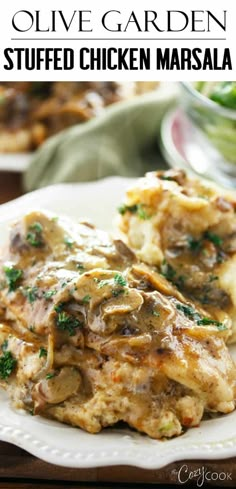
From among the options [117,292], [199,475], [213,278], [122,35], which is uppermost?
[122,35]

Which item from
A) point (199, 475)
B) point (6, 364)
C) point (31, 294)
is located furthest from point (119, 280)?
point (199, 475)

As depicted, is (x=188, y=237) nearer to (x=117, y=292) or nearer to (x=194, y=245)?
(x=194, y=245)

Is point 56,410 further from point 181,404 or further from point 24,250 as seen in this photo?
point 24,250

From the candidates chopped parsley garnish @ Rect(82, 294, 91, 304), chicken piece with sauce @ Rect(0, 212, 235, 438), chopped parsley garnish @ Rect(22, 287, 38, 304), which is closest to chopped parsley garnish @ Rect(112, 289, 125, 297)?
chicken piece with sauce @ Rect(0, 212, 235, 438)

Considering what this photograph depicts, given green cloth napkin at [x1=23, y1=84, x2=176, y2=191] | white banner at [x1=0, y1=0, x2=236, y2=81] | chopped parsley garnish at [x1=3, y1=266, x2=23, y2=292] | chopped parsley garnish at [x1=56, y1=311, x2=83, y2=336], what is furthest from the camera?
green cloth napkin at [x1=23, y1=84, x2=176, y2=191]

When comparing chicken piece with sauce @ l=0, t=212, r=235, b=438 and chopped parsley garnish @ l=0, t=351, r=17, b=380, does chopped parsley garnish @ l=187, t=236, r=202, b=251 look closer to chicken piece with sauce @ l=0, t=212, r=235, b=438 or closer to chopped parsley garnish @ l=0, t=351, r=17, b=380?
chicken piece with sauce @ l=0, t=212, r=235, b=438

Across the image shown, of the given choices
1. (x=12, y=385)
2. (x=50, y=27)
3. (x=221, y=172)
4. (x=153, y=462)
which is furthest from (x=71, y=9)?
(x=153, y=462)

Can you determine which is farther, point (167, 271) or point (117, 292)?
point (167, 271)

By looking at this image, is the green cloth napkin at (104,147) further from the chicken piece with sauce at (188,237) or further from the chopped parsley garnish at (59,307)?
the chopped parsley garnish at (59,307)
